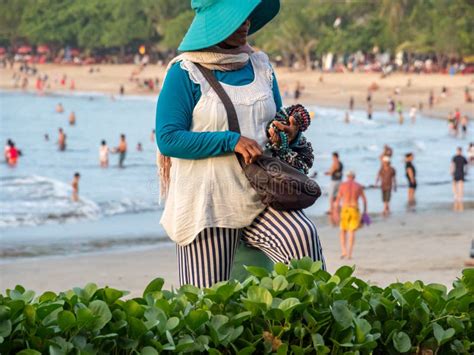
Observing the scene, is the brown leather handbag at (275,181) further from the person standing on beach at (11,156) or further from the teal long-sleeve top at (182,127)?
the person standing on beach at (11,156)

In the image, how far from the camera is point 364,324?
Result: 342 cm

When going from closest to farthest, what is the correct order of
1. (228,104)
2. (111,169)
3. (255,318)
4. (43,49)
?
(255,318) → (228,104) → (111,169) → (43,49)

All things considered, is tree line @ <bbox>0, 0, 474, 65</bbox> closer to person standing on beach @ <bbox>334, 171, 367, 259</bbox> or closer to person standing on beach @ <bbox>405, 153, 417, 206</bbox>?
person standing on beach @ <bbox>405, 153, 417, 206</bbox>

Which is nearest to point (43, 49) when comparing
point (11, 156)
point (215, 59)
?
point (11, 156)

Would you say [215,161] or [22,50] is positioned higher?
[22,50]

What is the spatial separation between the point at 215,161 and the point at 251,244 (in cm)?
31

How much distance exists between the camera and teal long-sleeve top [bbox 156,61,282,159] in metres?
4.18

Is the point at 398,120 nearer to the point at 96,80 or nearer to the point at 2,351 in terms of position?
the point at 96,80

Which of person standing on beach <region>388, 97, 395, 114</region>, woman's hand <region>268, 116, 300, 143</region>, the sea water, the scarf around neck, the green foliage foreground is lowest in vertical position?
the sea water

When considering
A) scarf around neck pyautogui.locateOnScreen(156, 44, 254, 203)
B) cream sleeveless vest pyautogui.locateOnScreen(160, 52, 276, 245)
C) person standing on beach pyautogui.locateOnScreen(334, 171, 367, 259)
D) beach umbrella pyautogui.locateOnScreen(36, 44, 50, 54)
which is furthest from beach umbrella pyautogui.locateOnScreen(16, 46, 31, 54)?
cream sleeveless vest pyautogui.locateOnScreen(160, 52, 276, 245)

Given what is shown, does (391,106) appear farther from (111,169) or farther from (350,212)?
(350,212)

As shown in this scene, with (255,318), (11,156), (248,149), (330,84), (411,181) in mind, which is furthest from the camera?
(330,84)

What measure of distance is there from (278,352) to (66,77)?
290 ft

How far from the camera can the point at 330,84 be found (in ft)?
255
